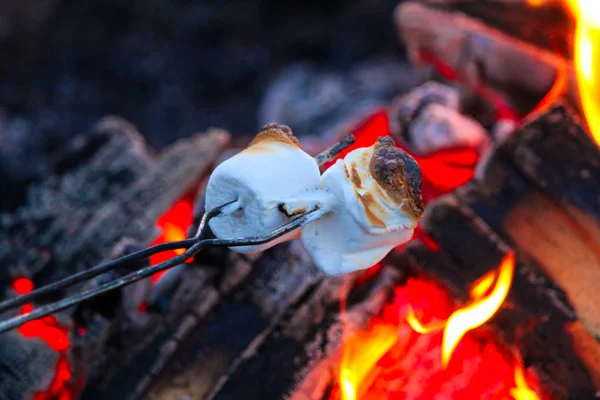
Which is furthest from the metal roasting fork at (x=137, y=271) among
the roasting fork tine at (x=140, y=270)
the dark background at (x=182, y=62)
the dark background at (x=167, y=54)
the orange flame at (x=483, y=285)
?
the dark background at (x=167, y=54)

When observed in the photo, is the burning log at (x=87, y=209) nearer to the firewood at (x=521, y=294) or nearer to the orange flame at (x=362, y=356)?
the orange flame at (x=362, y=356)

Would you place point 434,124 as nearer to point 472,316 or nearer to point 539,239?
point 539,239

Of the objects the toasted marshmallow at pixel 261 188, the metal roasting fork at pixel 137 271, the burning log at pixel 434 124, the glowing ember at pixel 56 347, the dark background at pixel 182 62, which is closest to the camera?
the metal roasting fork at pixel 137 271

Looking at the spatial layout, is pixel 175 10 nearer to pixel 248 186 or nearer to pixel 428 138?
pixel 428 138

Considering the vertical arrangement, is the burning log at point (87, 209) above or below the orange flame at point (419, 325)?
above

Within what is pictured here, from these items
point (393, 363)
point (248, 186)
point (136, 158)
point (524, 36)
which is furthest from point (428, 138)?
point (136, 158)

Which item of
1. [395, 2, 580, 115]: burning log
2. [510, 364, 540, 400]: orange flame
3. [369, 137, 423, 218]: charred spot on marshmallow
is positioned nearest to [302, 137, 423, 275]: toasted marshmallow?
[369, 137, 423, 218]: charred spot on marshmallow
